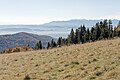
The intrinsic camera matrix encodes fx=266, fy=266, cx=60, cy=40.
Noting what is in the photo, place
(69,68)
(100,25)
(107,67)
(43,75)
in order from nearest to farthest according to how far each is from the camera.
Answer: (107,67) < (43,75) < (69,68) < (100,25)

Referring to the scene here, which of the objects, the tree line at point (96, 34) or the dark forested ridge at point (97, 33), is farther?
the tree line at point (96, 34)

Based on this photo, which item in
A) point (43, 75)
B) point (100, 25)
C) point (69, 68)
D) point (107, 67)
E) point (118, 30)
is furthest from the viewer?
point (100, 25)

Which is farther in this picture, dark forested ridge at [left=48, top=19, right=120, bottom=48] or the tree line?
the tree line

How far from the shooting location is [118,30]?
101 meters

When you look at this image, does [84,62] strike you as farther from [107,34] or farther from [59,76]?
[107,34]

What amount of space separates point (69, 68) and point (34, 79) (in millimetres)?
2220

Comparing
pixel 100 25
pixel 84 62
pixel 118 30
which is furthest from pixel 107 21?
pixel 84 62

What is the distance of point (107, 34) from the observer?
4131 inches

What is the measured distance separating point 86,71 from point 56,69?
2.22m

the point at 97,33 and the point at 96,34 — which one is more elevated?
the point at 97,33

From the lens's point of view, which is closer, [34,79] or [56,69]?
[34,79]

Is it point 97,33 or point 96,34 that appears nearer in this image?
point 96,34

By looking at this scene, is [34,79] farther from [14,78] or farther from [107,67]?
[107,67]

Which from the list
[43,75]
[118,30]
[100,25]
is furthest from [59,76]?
[100,25]
